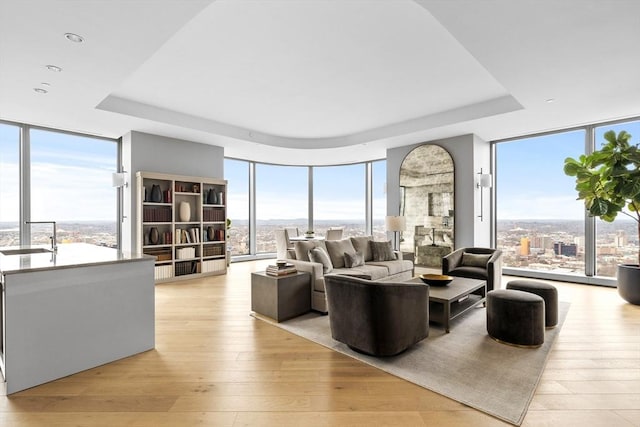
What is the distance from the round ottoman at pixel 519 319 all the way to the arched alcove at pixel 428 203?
3.37 m

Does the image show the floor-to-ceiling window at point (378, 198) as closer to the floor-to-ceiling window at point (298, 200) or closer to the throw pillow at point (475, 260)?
the floor-to-ceiling window at point (298, 200)

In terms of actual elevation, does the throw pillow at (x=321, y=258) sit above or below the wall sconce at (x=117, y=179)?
below

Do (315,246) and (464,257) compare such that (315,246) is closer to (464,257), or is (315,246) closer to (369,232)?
(464,257)

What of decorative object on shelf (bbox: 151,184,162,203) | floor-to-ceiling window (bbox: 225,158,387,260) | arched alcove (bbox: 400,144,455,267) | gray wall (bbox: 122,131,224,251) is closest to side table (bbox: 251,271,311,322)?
decorative object on shelf (bbox: 151,184,162,203)

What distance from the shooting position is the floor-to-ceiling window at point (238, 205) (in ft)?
28.1

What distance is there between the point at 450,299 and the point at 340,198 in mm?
6287

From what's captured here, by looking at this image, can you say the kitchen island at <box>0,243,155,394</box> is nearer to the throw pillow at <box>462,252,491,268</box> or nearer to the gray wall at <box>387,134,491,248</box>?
the throw pillow at <box>462,252,491,268</box>

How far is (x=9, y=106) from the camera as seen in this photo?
4.38 meters

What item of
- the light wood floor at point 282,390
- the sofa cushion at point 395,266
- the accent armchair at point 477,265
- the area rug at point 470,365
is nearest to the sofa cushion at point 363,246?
A: the sofa cushion at point 395,266

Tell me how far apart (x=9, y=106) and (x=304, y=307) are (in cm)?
494

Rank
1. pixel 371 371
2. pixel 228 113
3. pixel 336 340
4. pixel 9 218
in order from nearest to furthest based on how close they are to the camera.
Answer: pixel 371 371, pixel 336 340, pixel 9 218, pixel 228 113

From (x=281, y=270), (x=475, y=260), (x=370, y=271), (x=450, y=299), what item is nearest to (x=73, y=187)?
(x=281, y=270)

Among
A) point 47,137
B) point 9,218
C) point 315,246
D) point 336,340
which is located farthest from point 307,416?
point 47,137

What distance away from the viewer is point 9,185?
5176 millimetres
